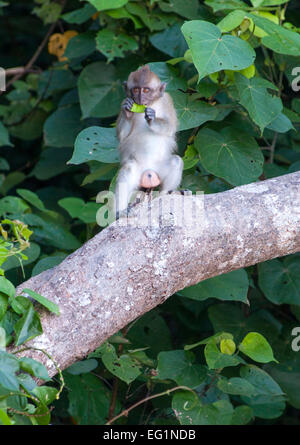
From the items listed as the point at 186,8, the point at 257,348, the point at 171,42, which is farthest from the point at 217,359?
the point at 186,8

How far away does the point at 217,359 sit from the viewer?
10.5 feet

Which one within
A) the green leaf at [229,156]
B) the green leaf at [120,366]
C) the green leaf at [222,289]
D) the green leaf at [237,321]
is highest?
the green leaf at [229,156]

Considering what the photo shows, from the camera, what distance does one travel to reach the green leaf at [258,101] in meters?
3.66

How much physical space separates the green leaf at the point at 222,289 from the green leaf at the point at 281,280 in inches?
20.3

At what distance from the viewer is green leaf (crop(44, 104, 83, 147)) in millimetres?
5199

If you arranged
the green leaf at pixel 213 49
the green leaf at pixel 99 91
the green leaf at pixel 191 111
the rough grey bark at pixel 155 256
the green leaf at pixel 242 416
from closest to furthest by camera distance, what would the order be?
the rough grey bark at pixel 155 256 → the green leaf at pixel 213 49 → the green leaf at pixel 242 416 → the green leaf at pixel 191 111 → the green leaf at pixel 99 91

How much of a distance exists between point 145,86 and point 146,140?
14.6 inches

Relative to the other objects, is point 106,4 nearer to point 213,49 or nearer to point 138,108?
point 138,108

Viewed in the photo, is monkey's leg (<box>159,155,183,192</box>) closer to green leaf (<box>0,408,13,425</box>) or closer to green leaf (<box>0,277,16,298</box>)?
green leaf (<box>0,277,16,298</box>)

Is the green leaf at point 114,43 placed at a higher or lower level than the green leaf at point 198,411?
higher

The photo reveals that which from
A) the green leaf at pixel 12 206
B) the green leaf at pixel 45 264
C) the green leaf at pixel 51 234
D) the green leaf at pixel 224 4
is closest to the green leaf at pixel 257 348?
the green leaf at pixel 45 264

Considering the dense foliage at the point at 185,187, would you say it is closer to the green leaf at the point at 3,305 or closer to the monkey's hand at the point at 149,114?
the green leaf at the point at 3,305

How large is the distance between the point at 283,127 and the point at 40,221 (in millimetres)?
1688

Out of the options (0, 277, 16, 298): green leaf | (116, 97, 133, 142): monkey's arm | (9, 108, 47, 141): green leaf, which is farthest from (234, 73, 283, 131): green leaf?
(9, 108, 47, 141): green leaf
